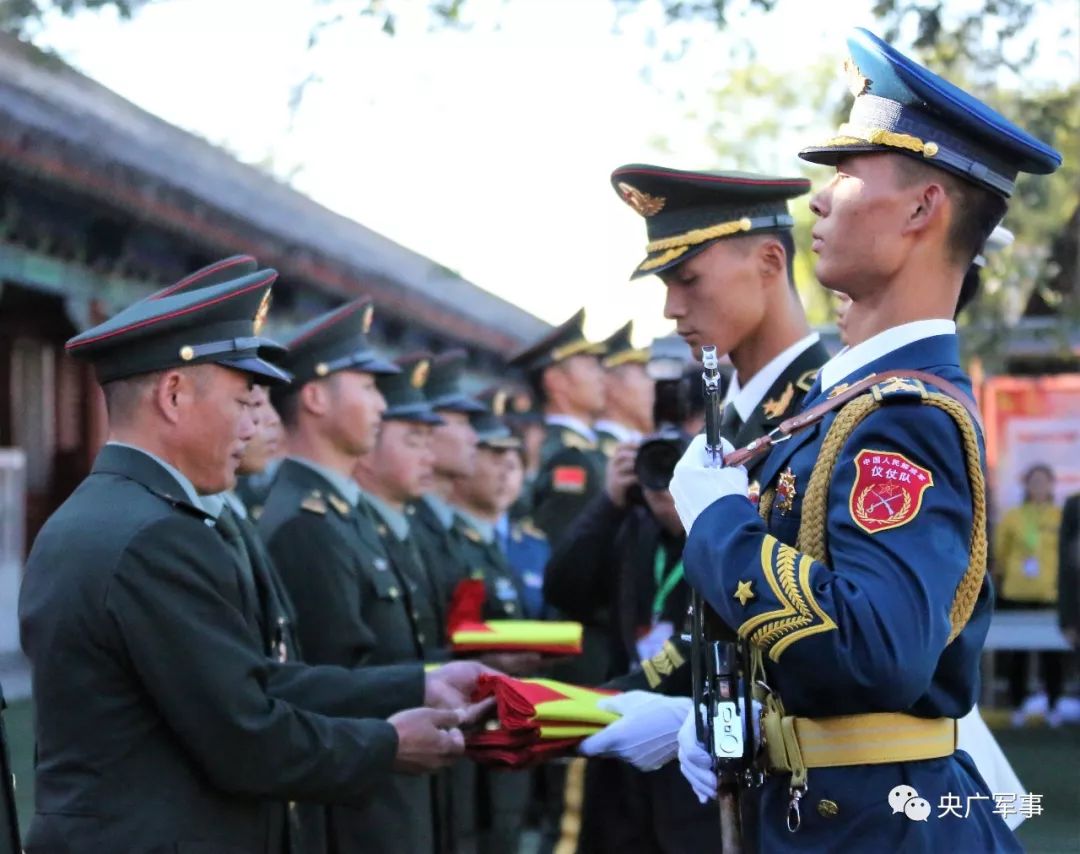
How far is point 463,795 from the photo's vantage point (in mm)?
7773

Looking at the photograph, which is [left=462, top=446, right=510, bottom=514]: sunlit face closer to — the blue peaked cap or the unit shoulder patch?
the unit shoulder patch

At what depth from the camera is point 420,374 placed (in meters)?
8.18

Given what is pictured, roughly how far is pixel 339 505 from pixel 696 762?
3.01m

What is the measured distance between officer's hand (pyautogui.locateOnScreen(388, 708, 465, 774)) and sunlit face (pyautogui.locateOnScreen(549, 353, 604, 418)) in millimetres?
5928

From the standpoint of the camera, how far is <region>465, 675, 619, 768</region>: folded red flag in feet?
13.8

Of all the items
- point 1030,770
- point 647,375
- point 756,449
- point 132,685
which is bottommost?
point 1030,770

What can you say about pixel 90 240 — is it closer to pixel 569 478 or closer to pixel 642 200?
pixel 569 478

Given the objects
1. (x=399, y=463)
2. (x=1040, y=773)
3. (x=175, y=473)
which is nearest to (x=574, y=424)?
(x=399, y=463)

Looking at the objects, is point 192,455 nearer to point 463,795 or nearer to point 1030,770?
point 463,795

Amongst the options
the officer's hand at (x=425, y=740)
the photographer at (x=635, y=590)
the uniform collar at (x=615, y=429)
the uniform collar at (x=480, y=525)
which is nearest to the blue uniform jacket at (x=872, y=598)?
the officer's hand at (x=425, y=740)

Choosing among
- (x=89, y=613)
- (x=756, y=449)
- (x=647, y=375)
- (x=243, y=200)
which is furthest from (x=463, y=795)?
(x=243, y=200)

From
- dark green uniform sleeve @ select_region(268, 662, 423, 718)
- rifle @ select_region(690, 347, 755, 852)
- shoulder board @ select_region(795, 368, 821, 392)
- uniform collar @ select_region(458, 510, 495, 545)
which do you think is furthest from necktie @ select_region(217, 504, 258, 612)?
uniform collar @ select_region(458, 510, 495, 545)

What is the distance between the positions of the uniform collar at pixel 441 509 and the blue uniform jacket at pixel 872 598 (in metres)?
5.61

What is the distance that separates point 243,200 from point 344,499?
11.2 m
